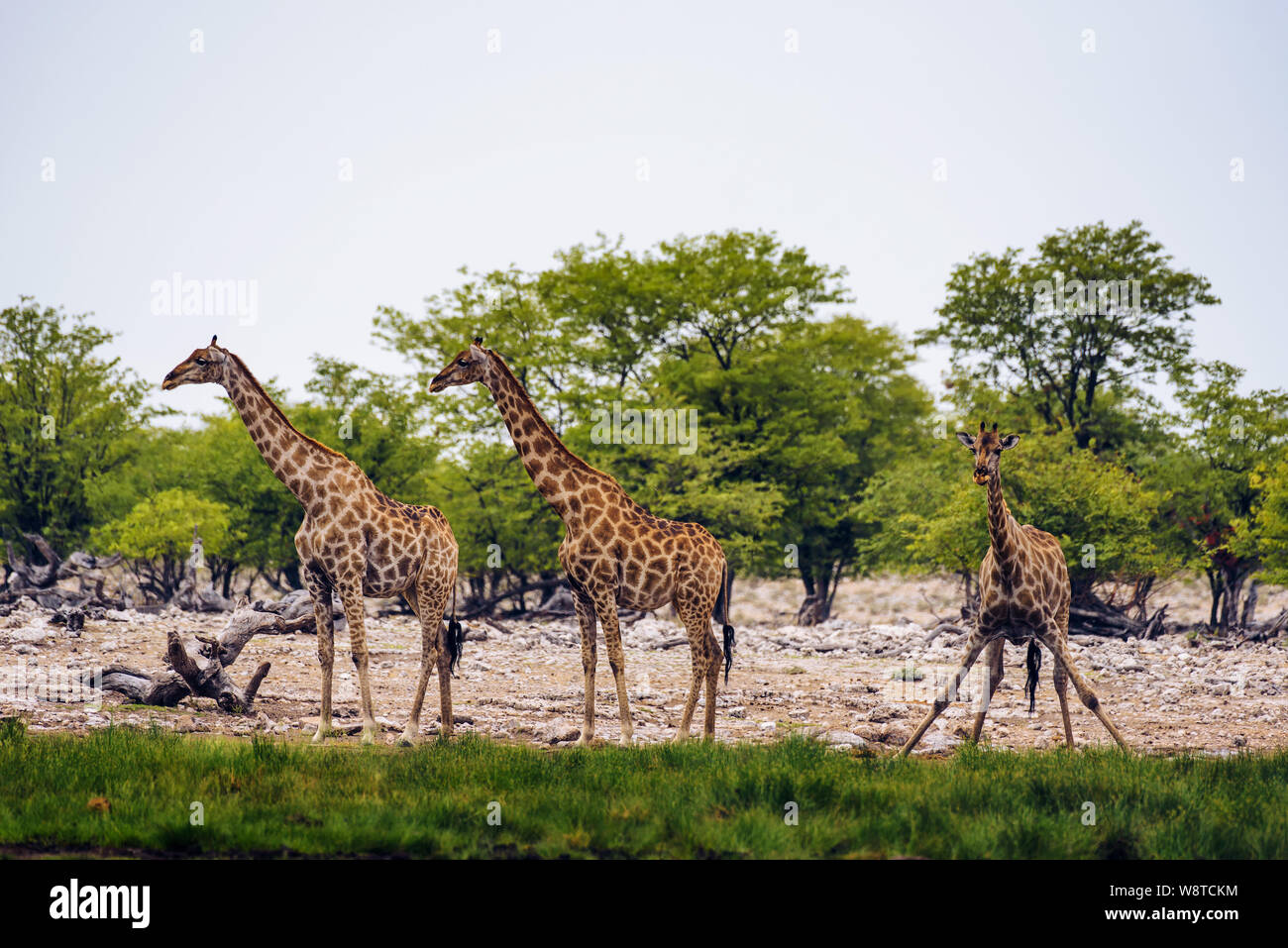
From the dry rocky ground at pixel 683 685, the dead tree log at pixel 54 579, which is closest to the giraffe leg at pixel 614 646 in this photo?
the dry rocky ground at pixel 683 685

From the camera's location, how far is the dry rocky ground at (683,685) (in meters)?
12.8

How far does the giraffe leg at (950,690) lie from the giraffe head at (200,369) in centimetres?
827

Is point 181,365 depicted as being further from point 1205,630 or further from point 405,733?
point 1205,630

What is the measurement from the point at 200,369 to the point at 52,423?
25.9m

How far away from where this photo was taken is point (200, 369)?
11.8 metres

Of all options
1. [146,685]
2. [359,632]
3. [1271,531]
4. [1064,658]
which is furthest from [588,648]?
[1271,531]

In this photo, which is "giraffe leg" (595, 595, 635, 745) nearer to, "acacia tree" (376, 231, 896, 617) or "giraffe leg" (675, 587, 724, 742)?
"giraffe leg" (675, 587, 724, 742)

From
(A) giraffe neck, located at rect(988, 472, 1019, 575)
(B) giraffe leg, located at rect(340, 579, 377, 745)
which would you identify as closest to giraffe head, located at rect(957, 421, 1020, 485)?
(A) giraffe neck, located at rect(988, 472, 1019, 575)

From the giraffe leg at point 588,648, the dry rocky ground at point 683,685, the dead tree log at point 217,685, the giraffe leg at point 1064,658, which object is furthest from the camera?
the dead tree log at point 217,685

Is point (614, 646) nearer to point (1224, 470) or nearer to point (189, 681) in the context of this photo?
point (189, 681)

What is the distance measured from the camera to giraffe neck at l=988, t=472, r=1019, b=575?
35.9 feet

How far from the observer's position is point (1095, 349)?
3731 centimetres

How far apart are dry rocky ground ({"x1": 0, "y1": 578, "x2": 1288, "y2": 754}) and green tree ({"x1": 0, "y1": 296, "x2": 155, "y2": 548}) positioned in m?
10.7

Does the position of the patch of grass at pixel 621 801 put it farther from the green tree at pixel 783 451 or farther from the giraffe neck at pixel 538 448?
the green tree at pixel 783 451
